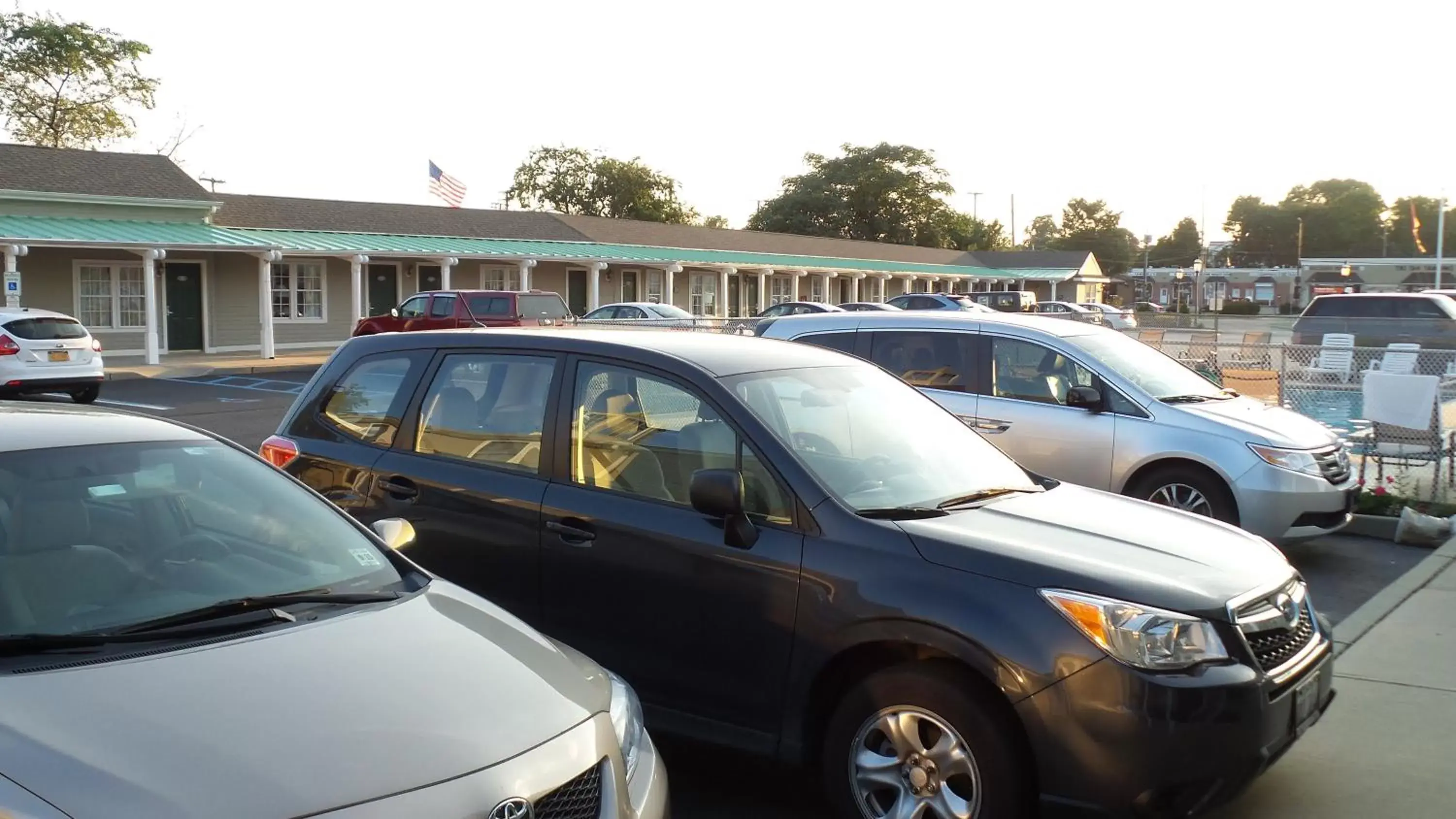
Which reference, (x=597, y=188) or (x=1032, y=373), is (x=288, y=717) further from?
(x=597, y=188)

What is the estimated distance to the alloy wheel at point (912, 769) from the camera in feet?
12.2

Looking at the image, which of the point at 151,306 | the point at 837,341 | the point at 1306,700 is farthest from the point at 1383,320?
the point at 151,306

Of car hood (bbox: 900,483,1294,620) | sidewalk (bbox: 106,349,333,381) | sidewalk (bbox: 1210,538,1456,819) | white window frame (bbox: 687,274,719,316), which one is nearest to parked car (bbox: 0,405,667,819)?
car hood (bbox: 900,483,1294,620)

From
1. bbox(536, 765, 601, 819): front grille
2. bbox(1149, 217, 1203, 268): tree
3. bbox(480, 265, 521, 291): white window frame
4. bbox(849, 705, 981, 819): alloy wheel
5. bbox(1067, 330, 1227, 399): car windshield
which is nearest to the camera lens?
bbox(536, 765, 601, 819): front grille

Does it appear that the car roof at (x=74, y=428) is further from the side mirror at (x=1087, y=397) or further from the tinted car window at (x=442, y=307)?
the tinted car window at (x=442, y=307)

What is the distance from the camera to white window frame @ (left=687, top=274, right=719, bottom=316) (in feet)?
147

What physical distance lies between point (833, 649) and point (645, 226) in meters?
43.8

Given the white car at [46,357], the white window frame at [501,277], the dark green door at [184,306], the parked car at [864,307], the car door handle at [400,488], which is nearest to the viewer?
the car door handle at [400,488]

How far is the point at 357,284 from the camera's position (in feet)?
101

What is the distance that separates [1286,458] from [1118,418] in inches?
44.0

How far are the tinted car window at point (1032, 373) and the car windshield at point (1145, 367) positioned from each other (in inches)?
7.3

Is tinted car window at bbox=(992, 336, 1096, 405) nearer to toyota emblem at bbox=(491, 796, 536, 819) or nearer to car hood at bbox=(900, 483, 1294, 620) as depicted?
car hood at bbox=(900, 483, 1294, 620)

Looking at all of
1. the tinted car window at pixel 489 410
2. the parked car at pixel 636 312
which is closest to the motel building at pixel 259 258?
the parked car at pixel 636 312

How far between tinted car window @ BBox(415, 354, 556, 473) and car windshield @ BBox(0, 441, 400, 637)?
42.2 inches
